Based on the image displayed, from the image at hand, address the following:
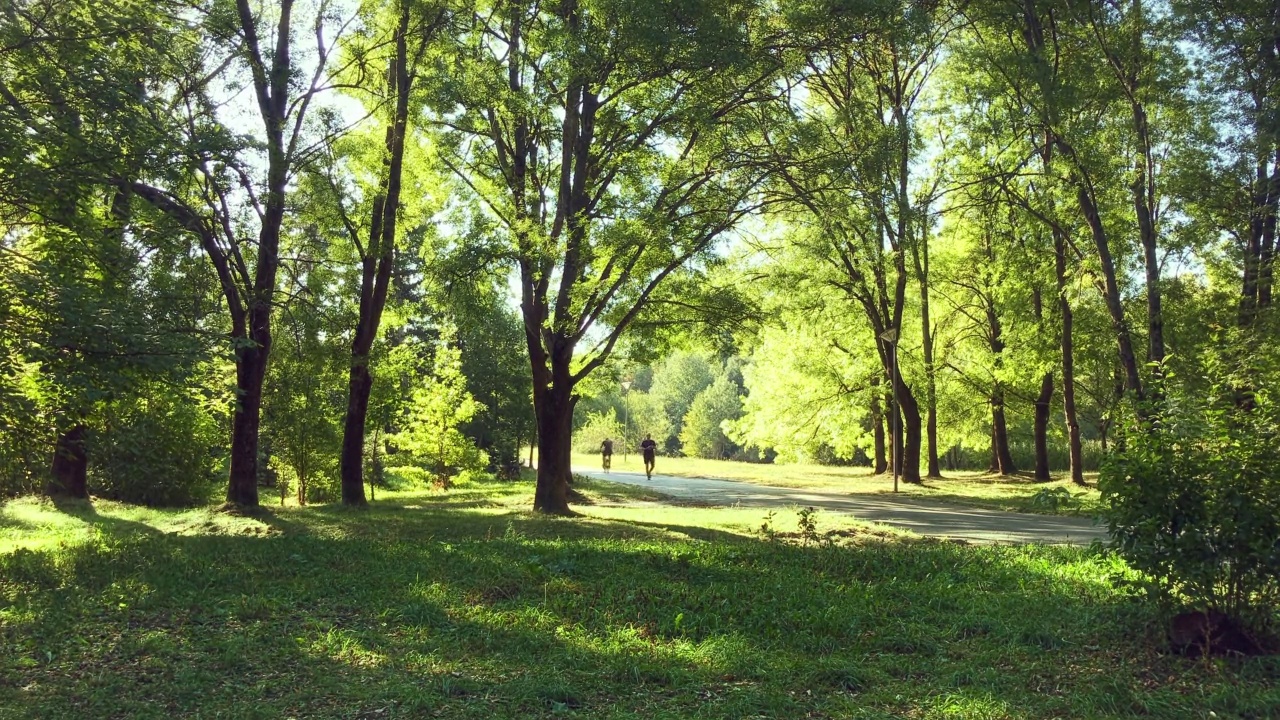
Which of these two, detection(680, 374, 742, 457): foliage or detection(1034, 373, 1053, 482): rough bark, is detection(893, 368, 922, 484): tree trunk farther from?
detection(680, 374, 742, 457): foliage

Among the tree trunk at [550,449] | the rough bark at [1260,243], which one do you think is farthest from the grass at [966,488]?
the tree trunk at [550,449]

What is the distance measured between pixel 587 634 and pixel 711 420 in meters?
65.6

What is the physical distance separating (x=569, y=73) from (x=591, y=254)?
3013mm

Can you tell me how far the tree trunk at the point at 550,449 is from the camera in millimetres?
14461

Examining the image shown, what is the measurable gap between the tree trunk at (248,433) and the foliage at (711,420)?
54.4 meters

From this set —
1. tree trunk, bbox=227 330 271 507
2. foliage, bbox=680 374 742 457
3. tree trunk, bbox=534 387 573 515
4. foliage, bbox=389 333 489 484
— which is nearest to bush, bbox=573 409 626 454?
foliage, bbox=680 374 742 457

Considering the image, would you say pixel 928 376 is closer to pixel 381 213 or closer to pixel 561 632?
pixel 381 213

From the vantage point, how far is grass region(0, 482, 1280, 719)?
461 centimetres

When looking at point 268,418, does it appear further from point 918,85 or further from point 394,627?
point 918,85

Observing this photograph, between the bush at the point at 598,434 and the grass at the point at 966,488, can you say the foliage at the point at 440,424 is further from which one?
the bush at the point at 598,434

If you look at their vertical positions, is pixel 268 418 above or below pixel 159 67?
below

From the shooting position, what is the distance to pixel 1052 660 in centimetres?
531

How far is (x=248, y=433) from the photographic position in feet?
47.0

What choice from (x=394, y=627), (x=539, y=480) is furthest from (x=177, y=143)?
(x=539, y=480)
